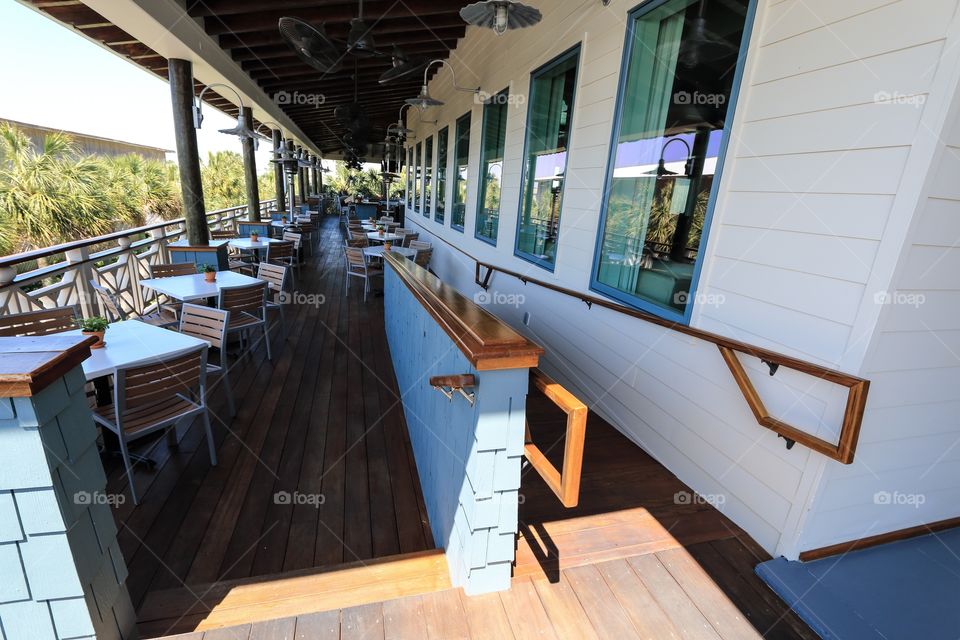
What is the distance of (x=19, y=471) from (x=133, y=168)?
59.8 ft

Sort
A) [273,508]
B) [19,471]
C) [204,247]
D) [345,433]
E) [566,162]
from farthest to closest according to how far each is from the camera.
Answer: [204,247] < [566,162] < [345,433] < [273,508] < [19,471]

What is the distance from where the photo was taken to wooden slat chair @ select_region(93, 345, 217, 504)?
1927 millimetres

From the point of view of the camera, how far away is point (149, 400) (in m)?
2.06

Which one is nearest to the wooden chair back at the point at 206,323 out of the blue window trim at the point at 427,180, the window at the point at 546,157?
the window at the point at 546,157

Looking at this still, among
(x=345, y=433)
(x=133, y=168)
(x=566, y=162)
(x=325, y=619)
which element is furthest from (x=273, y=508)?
(x=133, y=168)

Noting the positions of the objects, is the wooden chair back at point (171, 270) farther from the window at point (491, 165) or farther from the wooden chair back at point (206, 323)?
the window at point (491, 165)

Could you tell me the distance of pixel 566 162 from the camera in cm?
331

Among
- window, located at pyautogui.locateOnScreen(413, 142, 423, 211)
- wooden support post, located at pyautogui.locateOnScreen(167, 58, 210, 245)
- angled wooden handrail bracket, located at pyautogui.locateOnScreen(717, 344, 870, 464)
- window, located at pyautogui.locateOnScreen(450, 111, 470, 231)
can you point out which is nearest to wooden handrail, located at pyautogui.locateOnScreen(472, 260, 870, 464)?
angled wooden handrail bracket, located at pyautogui.locateOnScreen(717, 344, 870, 464)

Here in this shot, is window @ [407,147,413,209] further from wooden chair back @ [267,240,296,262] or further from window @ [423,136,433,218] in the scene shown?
wooden chair back @ [267,240,296,262]

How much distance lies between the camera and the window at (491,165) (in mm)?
4750

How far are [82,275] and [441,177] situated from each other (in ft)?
18.8

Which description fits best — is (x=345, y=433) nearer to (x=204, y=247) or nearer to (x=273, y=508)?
(x=273, y=508)

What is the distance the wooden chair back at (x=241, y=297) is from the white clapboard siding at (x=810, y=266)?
2.92 meters

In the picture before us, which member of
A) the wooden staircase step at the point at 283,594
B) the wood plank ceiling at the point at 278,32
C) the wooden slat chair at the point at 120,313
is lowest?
the wooden staircase step at the point at 283,594
